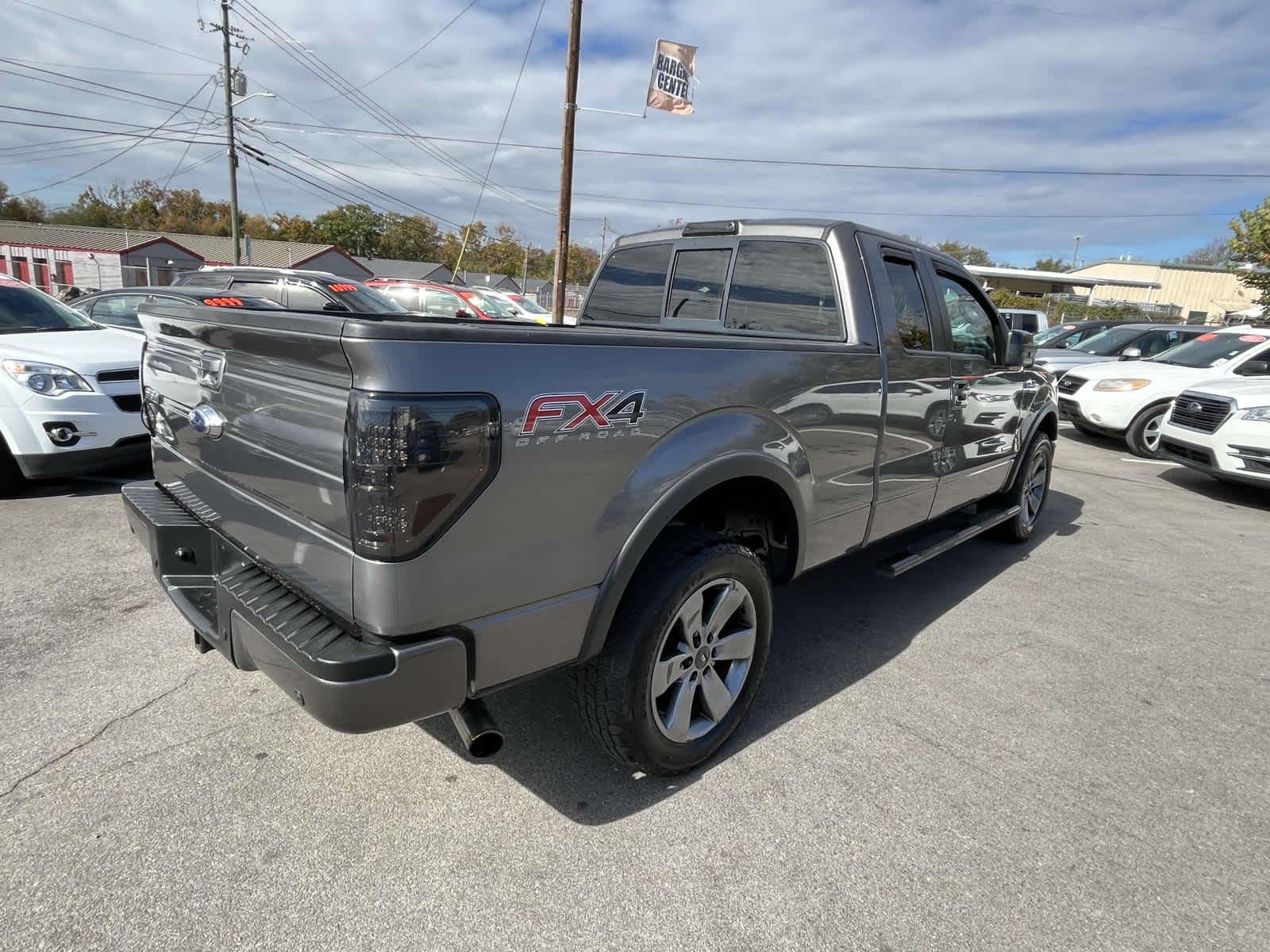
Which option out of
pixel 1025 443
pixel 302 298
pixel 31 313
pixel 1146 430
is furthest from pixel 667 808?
pixel 1146 430

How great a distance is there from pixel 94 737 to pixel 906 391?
11.9 feet

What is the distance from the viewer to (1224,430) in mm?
7262

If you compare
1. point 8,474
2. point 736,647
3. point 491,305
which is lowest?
point 8,474

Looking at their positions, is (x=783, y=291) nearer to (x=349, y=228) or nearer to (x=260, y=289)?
(x=260, y=289)

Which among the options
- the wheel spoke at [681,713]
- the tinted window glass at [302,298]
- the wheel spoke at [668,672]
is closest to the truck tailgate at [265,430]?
the wheel spoke at [668,672]

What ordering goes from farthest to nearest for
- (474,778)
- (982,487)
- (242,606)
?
1. (982,487)
2. (474,778)
3. (242,606)

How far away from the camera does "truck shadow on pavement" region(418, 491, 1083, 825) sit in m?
2.60

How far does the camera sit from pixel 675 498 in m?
2.31

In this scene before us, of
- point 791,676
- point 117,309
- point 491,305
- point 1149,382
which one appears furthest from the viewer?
point 491,305

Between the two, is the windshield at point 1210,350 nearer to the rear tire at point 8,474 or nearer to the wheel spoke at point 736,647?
the wheel spoke at point 736,647

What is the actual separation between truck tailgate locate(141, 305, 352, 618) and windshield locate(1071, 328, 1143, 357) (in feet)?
46.2

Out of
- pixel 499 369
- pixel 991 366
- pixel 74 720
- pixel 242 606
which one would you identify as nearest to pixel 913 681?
pixel 991 366

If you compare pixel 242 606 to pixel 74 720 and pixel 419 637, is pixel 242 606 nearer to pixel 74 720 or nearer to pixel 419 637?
pixel 419 637

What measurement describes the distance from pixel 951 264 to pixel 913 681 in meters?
2.40
